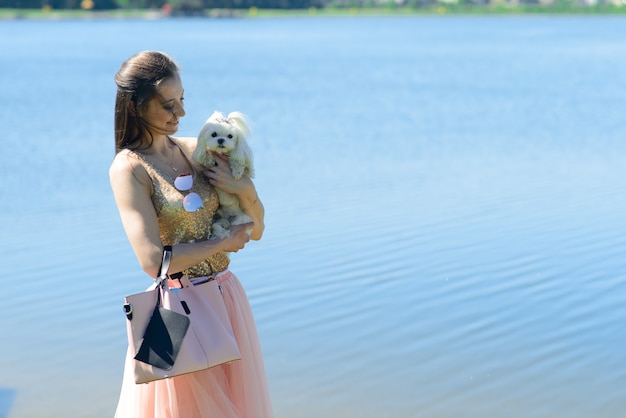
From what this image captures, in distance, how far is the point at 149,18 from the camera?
103 meters

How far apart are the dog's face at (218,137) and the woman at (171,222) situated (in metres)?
0.05

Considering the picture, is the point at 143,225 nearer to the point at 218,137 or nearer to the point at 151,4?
the point at 218,137

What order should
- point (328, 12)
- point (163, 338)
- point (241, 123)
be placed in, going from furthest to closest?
1. point (328, 12)
2. point (241, 123)
3. point (163, 338)

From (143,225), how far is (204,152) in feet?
1.27

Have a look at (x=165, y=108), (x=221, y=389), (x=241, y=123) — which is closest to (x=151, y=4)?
(x=241, y=123)

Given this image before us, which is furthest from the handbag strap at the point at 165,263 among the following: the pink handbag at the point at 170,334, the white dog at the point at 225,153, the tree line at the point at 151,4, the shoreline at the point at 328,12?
the tree line at the point at 151,4

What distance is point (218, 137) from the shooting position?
3.14m

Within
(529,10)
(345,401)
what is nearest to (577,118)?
(345,401)

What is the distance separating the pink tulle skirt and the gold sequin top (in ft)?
0.23

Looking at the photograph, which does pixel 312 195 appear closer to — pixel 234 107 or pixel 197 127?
pixel 197 127

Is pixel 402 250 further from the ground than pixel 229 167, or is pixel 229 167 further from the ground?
pixel 229 167

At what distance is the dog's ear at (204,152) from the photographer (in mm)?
3137

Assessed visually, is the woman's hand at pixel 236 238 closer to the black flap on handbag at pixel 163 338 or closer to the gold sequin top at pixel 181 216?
the gold sequin top at pixel 181 216

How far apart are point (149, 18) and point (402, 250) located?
97.8 m
